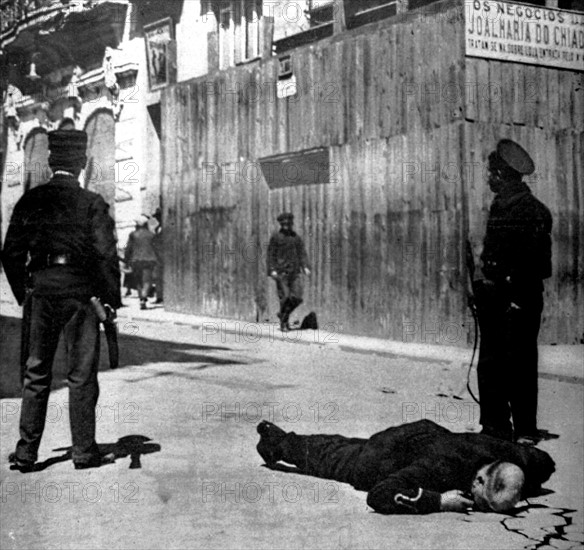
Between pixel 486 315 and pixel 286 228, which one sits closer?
pixel 486 315

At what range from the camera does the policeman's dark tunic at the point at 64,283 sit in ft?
13.6

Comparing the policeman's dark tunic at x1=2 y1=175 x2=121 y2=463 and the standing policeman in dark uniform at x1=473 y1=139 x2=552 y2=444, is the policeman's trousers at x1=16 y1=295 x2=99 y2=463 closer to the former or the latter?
the policeman's dark tunic at x1=2 y1=175 x2=121 y2=463

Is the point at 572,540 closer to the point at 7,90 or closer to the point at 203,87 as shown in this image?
the point at 203,87

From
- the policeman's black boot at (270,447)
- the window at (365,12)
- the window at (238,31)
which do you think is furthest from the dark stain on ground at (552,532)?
the window at (365,12)

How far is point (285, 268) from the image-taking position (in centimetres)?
526

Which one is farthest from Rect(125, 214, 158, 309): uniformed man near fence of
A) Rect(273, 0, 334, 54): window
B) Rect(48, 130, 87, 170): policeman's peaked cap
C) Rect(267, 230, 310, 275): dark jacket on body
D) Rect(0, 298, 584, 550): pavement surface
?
Rect(273, 0, 334, 54): window

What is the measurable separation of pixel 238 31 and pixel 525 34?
→ 1.46 metres

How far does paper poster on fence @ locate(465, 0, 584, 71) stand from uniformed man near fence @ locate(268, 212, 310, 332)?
1.45m

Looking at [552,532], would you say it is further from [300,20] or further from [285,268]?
[300,20]

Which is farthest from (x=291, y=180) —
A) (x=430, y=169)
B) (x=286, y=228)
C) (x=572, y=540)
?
(x=572, y=540)

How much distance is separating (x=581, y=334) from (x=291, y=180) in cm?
237

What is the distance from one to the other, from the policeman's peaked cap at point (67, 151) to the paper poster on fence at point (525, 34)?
7.17ft

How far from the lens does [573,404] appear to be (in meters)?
6.16

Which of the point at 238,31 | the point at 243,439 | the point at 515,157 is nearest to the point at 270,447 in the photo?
the point at 243,439
